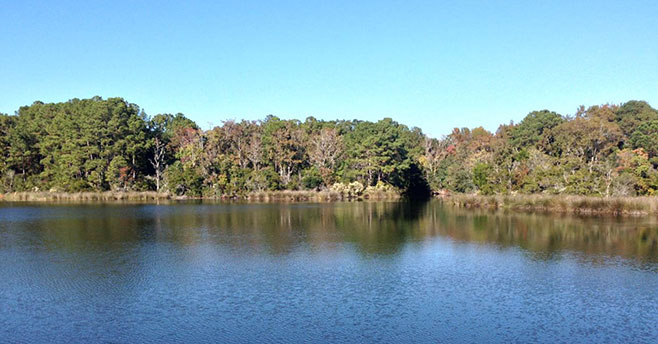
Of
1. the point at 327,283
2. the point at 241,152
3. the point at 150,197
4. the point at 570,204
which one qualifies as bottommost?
the point at 327,283

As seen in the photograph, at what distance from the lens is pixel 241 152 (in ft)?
228

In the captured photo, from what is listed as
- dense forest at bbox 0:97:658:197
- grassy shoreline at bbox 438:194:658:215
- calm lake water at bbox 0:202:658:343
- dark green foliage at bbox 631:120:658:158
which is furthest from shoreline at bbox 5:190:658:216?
dark green foliage at bbox 631:120:658:158

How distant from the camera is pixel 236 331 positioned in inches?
540

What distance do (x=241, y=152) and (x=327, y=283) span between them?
52537mm

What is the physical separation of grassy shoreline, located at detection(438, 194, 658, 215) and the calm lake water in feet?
17.1

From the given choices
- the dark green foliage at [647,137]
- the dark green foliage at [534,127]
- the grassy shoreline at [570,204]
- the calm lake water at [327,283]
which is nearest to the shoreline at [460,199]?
the grassy shoreline at [570,204]

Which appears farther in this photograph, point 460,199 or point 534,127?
point 534,127

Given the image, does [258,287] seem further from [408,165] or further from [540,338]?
[408,165]

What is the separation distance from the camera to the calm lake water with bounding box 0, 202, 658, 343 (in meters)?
13.9

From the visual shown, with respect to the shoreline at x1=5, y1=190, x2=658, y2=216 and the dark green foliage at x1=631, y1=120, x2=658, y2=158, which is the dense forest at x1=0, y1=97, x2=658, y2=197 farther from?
the shoreline at x1=5, y1=190, x2=658, y2=216

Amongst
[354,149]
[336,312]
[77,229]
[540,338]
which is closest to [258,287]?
[336,312]

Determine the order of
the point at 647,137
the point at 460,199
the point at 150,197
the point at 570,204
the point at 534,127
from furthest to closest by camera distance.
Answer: the point at 534,127 < the point at 647,137 < the point at 150,197 < the point at 460,199 < the point at 570,204

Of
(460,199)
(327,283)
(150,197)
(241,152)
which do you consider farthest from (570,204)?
(150,197)

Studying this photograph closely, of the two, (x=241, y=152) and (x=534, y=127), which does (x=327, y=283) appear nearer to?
(x=241, y=152)
